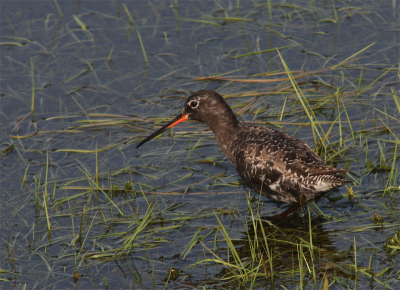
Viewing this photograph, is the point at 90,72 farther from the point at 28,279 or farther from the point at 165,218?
the point at 28,279

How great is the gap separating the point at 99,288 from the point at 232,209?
1.94m

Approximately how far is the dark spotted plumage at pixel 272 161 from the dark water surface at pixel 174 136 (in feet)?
1.24

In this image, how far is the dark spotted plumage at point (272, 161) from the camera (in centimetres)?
648

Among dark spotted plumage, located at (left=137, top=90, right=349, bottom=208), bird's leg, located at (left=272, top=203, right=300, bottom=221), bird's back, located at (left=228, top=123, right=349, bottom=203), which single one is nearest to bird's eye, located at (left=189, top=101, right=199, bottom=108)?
dark spotted plumage, located at (left=137, top=90, right=349, bottom=208)

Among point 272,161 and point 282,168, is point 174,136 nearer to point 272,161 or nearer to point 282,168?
point 272,161

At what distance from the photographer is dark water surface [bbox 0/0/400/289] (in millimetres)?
6016

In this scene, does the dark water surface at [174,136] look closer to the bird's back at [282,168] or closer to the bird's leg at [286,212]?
the bird's leg at [286,212]

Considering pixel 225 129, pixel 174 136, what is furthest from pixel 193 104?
pixel 174 136

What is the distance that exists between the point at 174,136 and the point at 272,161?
2295 mm

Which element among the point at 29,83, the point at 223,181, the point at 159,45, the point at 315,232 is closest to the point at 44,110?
the point at 29,83

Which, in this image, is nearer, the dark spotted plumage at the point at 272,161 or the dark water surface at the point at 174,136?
the dark water surface at the point at 174,136

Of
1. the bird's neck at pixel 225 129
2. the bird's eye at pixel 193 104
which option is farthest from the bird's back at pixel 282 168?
the bird's eye at pixel 193 104

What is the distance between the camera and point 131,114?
9.26 meters

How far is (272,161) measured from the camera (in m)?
6.76
